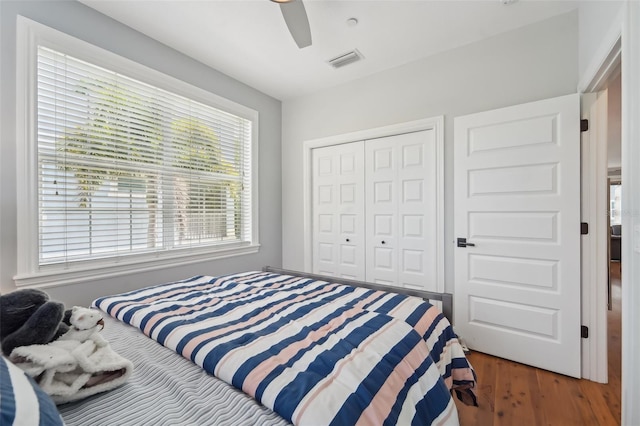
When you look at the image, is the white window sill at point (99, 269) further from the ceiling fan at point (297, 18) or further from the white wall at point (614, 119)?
the white wall at point (614, 119)

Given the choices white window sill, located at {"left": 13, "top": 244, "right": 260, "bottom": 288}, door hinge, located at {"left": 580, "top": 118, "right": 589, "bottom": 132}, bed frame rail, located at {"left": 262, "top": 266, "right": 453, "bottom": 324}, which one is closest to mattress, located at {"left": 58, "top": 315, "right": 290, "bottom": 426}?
bed frame rail, located at {"left": 262, "top": 266, "right": 453, "bottom": 324}

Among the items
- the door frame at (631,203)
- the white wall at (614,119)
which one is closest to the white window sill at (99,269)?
the door frame at (631,203)

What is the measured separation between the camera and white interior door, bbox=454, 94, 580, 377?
1941mm

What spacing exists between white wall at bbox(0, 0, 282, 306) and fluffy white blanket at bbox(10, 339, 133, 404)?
1.42 m

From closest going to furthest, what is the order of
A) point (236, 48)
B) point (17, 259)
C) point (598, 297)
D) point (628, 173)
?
point (628, 173)
point (17, 259)
point (598, 297)
point (236, 48)

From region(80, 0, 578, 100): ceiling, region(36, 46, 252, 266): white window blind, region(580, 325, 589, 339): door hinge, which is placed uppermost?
region(80, 0, 578, 100): ceiling

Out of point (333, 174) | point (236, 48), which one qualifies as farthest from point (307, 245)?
point (236, 48)

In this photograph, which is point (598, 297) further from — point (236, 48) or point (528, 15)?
point (236, 48)

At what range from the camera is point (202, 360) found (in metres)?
0.93

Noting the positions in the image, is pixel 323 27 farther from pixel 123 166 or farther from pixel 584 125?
pixel 584 125

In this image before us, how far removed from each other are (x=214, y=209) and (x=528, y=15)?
10.3 feet

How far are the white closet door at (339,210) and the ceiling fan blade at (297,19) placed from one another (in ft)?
4.51

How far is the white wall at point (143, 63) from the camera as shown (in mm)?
1626

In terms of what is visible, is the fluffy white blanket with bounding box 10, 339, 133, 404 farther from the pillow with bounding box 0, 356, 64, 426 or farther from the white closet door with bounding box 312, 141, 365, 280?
the white closet door with bounding box 312, 141, 365, 280
